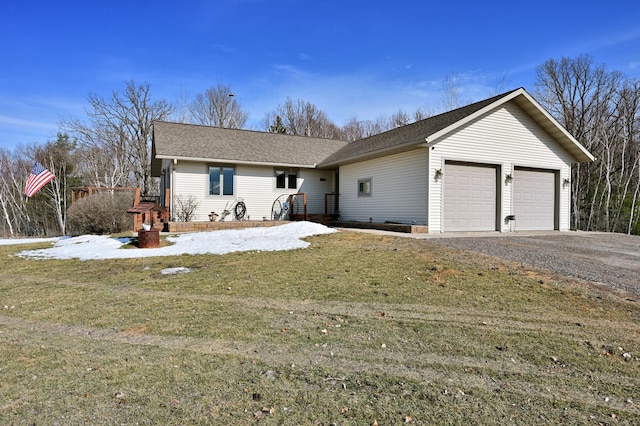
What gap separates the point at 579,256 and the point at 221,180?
41.4 ft

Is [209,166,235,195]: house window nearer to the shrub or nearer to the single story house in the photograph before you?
the single story house

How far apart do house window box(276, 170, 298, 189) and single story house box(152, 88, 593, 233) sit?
5cm

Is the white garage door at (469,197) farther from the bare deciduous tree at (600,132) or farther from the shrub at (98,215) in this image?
the bare deciduous tree at (600,132)

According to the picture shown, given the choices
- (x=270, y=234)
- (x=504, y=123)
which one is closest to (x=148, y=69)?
(x=270, y=234)

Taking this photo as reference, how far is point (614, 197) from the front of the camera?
76.1ft

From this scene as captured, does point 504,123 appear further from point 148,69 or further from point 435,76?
point 148,69

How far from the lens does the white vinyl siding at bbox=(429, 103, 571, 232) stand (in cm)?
1205

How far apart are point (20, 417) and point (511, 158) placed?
14.5 m

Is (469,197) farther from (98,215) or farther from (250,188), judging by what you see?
(98,215)

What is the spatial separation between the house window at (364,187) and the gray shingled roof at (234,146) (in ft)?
9.71

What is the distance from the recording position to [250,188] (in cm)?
1616

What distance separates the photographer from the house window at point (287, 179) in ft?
55.4

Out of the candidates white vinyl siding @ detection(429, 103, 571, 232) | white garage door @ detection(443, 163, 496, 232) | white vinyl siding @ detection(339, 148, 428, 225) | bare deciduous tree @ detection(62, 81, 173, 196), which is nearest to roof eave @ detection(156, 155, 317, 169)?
white vinyl siding @ detection(339, 148, 428, 225)

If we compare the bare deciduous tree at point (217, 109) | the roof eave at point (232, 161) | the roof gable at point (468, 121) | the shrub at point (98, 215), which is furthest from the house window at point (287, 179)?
the bare deciduous tree at point (217, 109)
